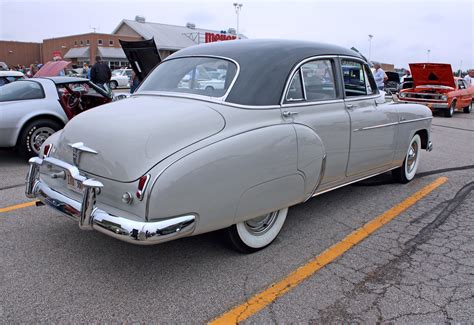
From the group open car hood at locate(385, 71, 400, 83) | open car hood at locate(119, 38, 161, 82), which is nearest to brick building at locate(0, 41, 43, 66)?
open car hood at locate(385, 71, 400, 83)

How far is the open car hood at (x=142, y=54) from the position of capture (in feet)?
22.5

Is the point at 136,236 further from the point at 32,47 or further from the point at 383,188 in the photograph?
the point at 32,47

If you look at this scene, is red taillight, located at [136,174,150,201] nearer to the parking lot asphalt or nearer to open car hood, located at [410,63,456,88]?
the parking lot asphalt

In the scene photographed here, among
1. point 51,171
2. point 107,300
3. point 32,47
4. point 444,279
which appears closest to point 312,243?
point 444,279

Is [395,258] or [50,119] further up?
[50,119]

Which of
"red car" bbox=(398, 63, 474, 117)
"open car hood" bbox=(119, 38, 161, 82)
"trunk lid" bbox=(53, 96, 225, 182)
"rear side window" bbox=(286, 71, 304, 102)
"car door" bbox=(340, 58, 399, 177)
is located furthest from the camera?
"red car" bbox=(398, 63, 474, 117)

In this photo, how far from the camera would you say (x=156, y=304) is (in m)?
2.76

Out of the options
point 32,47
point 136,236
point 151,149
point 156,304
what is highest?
point 32,47

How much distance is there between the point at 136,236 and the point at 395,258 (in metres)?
2.18

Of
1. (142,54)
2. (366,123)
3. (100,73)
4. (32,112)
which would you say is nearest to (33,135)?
(32,112)

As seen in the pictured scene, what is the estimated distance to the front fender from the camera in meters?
2.65

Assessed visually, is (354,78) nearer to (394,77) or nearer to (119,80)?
(394,77)

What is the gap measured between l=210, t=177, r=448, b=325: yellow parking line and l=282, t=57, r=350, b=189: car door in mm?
563

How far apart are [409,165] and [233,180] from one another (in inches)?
148
